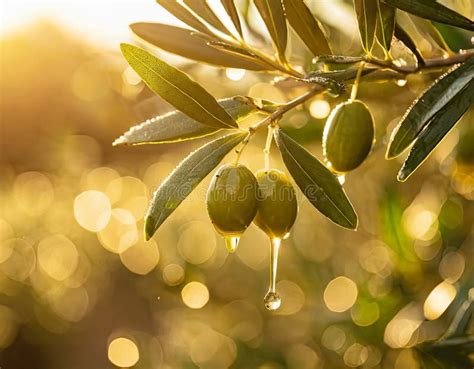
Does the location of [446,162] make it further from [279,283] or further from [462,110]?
[462,110]

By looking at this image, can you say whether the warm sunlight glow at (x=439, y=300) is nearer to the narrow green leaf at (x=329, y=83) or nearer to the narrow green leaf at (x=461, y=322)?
the narrow green leaf at (x=461, y=322)

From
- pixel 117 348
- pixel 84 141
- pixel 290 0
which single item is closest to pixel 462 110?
pixel 290 0

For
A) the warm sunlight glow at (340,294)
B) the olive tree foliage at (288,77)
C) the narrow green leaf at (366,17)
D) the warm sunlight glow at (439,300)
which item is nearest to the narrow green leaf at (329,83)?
the olive tree foliage at (288,77)

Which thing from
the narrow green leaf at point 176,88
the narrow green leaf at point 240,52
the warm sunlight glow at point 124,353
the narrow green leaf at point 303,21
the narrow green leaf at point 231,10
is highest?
the warm sunlight glow at point 124,353

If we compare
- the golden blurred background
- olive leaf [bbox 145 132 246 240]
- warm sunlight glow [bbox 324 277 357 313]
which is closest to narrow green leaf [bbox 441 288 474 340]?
the golden blurred background

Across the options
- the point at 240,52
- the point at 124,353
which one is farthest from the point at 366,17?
the point at 124,353
